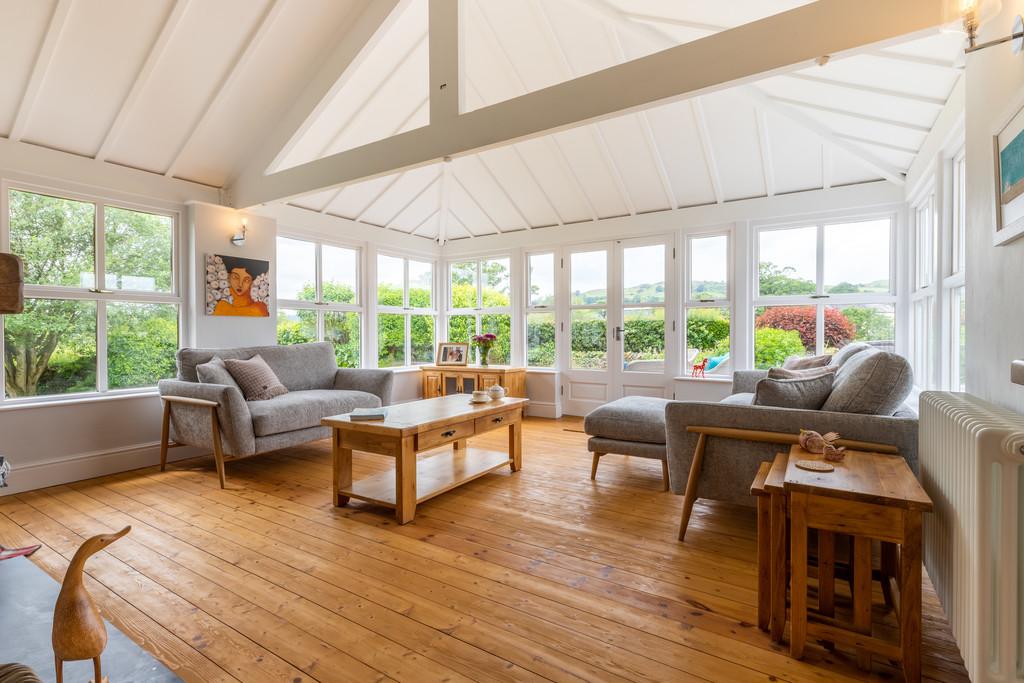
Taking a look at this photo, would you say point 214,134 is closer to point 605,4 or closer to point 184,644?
point 605,4

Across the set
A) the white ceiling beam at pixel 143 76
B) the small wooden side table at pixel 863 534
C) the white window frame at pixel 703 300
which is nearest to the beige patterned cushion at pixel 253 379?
the white ceiling beam at pixel 143 76

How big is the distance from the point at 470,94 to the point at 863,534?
4642 millimetres

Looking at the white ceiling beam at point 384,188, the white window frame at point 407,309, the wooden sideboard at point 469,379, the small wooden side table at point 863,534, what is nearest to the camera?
the small wooden side table at point 863,534

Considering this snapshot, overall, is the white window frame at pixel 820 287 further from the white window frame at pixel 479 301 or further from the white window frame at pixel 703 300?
the white window frame at pixel 479 301

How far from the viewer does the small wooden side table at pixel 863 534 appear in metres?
1.46

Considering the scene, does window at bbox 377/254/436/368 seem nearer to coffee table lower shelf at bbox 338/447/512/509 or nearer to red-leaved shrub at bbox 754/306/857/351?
coffee table lower shelf at bbox 338/447/512/509

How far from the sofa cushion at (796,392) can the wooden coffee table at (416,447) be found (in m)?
1.75

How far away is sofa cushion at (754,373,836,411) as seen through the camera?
7.81ft

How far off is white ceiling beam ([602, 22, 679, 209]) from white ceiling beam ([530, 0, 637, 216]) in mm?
382

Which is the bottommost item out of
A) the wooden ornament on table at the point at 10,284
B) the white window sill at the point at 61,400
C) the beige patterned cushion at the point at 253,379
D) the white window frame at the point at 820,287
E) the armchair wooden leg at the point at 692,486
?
the armchair wooden leg at the point at 692,486

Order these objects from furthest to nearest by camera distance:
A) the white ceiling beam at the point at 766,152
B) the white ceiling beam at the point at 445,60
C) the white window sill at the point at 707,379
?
the white window sill at the point at 707,379 → the white ceiling beam at the point at 766,152 → the white ceiling beam at the point at 445,60

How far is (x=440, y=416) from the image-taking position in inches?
122

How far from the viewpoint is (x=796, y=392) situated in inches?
94.1

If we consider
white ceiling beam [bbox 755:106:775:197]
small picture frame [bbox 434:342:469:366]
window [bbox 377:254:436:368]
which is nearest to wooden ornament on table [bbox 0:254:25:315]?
white ceiling beam [bbox 755:106:775:197]
